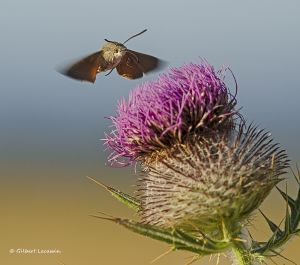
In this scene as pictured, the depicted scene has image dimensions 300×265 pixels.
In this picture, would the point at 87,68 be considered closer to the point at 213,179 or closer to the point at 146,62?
the point at 146,62

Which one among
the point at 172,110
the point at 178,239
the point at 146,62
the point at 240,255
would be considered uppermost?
the point at 146,62

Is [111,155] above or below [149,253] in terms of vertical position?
above

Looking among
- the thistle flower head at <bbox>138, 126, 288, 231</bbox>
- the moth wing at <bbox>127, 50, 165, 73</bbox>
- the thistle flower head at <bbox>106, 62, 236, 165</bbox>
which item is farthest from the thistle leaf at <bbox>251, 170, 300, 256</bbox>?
the moth wing at <bbox>127, 50, 165, 73</bbox>

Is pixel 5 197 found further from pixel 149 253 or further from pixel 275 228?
pixel 275 228

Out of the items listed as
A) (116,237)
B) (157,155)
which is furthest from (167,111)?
(116,237)

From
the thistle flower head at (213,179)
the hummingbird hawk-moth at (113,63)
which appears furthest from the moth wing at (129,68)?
the thistle flower head at (213,179)

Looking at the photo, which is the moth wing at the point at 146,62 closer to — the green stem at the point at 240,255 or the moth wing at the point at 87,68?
the moth wing at the point at 87,68

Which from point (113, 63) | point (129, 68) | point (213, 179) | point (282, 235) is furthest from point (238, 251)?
point (129, 68)
